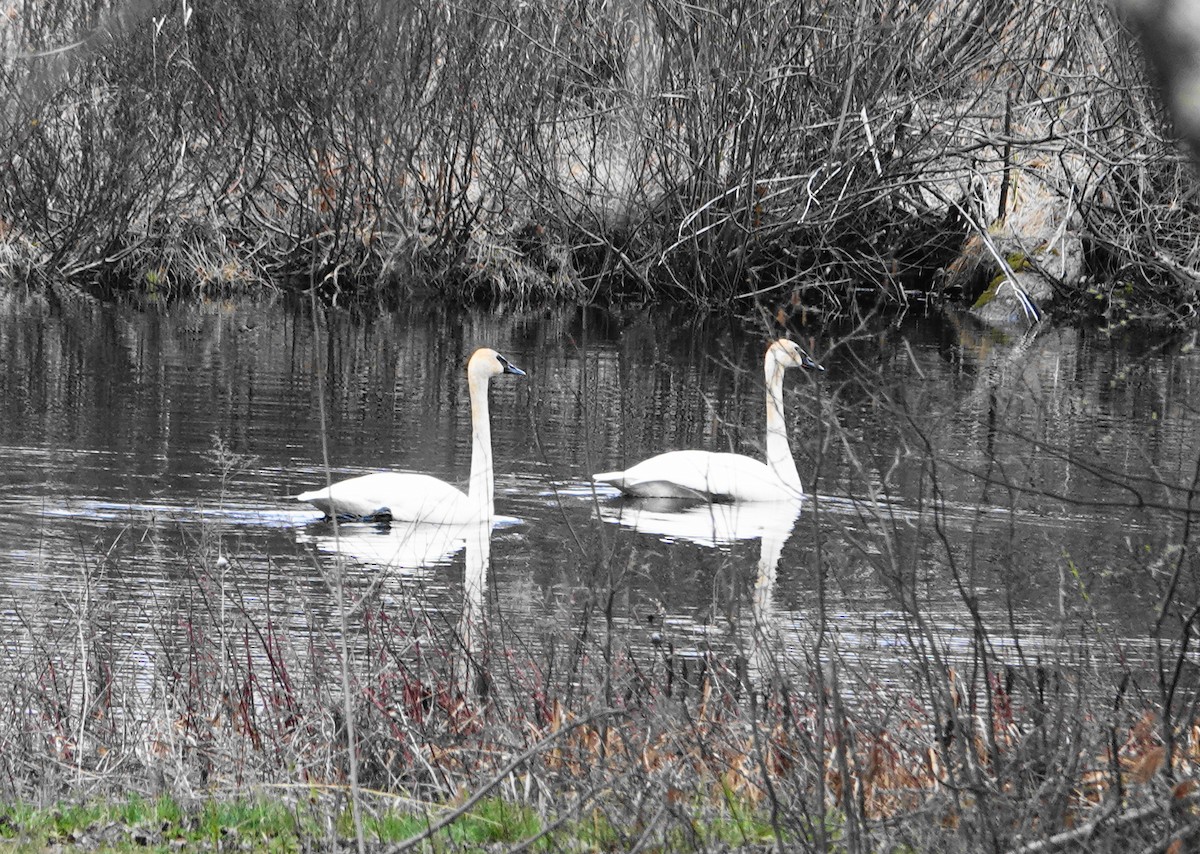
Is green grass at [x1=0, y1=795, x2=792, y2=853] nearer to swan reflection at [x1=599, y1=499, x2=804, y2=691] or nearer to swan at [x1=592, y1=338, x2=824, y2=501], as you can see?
swan reflection at [x1=599, y1=499, x2=804, y2=691]

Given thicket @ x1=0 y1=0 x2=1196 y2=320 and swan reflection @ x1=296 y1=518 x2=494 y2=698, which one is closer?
swan reflection @ x1=296 y1=518 x2=494 y2=698

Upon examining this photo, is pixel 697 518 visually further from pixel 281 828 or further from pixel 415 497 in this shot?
pixel 281 828

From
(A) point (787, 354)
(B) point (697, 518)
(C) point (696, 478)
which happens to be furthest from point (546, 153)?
(C) point (696, 478)

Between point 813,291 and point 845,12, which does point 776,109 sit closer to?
point 845,12

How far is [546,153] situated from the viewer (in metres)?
28.0

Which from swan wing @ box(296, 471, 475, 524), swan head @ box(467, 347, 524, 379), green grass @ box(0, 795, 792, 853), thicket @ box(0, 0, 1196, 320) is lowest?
green grass @ box(0, 795, 792, 853)

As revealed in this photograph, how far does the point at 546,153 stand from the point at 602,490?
1643 centimetres

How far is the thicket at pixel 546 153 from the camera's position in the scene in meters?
24.5

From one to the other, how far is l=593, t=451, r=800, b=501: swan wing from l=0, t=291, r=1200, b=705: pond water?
8.2 inches

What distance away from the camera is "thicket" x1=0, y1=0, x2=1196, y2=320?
965 inches

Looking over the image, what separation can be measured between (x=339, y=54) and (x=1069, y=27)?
10773mm

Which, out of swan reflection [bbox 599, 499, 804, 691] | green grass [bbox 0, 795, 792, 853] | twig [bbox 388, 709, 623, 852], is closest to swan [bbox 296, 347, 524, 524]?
swan reflection [bbox 599, 499, 804, 691]

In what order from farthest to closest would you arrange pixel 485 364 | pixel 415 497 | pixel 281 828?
pixel 485 364 < pixel 415 497 < pixel 281 828

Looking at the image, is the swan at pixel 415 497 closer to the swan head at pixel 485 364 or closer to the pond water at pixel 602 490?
the pond water at pixel 602 490
